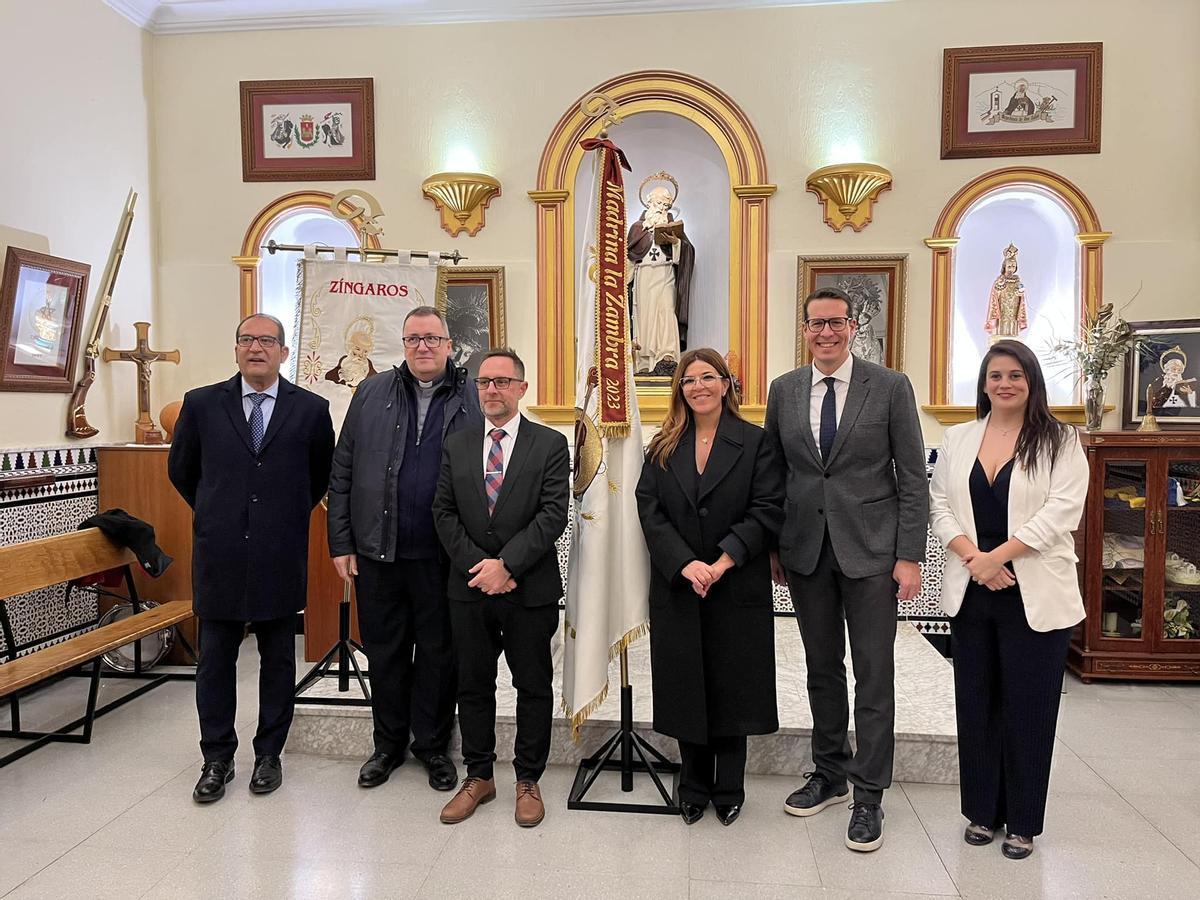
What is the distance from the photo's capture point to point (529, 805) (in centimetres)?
273

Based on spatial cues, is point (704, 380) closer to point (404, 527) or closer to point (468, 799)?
point (404, 527)

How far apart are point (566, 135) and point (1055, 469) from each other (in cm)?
372

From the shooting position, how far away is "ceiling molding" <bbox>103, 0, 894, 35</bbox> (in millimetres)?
5023

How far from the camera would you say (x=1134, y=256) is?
16.0 feet

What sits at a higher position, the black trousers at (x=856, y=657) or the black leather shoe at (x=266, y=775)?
the black trousers at (x=856, y=657)

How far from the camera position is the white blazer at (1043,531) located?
7.91 ft

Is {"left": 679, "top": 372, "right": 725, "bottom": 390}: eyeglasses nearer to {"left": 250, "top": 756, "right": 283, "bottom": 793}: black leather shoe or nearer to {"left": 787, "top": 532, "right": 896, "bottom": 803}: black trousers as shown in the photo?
{"left": 787, "top": 532, "right": 896, "bottom": 803}: black trousers

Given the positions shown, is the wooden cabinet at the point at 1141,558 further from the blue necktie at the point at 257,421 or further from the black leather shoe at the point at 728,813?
the blue necktie at the point at 257,421

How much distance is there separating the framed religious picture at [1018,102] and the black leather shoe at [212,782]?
4981 mm

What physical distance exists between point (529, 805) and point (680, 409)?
1.42 metres

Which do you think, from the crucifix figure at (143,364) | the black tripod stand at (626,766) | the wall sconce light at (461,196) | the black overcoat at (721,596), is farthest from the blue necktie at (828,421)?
the crucifix figure at (143,364)

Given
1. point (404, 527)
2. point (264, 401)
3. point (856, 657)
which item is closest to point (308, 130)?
point (264, 401)

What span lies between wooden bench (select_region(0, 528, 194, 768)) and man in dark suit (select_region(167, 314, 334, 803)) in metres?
0.86

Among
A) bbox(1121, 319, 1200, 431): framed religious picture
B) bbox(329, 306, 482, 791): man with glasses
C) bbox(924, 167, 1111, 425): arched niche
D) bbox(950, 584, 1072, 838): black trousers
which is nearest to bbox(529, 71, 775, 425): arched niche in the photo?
bbox(924, 167, 1111, 425): arched niche
